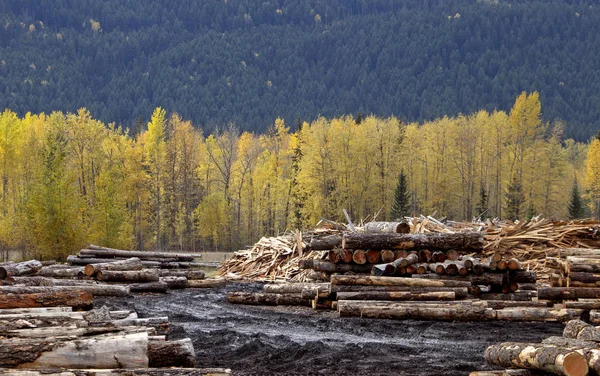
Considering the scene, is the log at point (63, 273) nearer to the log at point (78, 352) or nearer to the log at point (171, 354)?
the log at point (171, 354)

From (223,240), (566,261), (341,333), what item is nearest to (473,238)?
(566,261)

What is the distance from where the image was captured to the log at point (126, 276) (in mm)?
20922

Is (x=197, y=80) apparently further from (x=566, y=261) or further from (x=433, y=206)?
(x=566, y=261)

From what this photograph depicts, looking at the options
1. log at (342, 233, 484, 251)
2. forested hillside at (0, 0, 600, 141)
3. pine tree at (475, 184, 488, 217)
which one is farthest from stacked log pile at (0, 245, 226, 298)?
forested hillside at (0, 0, 600, 141)

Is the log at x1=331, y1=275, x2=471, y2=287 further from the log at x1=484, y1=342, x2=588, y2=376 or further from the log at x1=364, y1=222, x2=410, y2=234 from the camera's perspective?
→ the log at x1=484, y1=342, x2=588, y2=376

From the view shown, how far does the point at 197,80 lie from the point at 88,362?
176 metres

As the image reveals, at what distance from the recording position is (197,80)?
180 meters

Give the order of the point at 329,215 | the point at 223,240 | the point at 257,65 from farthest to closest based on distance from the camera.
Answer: the point at 257,65 → the point at 223,240 → the point at 329,215

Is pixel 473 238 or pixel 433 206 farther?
pixel 433 206

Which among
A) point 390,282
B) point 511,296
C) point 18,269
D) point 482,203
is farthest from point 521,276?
point 482,203

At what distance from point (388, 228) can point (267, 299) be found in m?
4.81

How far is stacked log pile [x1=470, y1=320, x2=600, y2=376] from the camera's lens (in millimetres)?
7070

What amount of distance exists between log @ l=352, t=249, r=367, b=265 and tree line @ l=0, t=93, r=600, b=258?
83.9 feet

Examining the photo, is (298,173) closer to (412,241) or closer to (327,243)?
(327,243)
